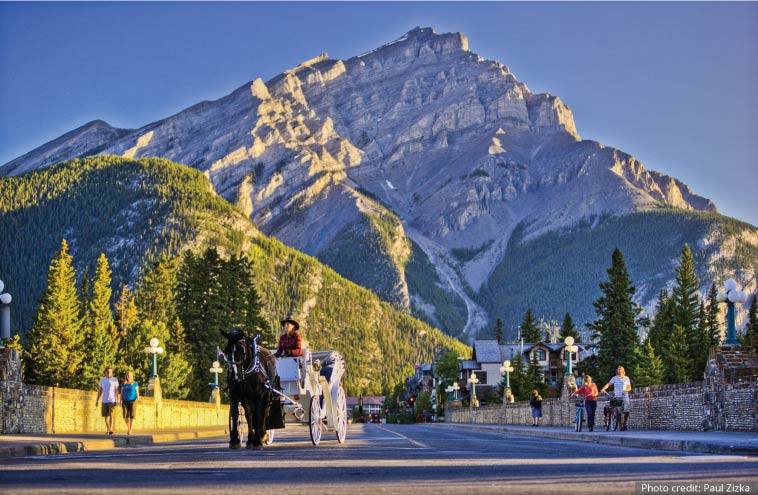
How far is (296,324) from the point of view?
2278cm

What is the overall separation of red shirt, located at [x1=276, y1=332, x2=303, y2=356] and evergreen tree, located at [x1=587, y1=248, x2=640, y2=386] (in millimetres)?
64955

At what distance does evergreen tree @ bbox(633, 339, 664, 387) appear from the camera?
282ft

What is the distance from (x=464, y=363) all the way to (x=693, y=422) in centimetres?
11381

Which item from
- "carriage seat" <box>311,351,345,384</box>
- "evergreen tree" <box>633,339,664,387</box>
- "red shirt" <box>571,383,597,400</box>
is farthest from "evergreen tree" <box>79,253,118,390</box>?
"carriage seat" <box>311,351,345,384</box>

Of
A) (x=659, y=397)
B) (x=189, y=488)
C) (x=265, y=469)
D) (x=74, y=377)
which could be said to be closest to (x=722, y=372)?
(x=659, y=397)


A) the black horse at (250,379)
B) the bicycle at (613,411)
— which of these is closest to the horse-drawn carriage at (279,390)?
the black horse at (250,379)

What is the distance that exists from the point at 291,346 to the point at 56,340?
66.4 m

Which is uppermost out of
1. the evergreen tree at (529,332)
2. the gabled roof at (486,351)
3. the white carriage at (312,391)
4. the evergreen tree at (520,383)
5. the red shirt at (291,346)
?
the evergreen tree at (529,332)

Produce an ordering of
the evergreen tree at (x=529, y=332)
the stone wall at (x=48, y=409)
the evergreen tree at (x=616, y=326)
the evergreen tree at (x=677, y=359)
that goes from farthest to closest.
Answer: the evergreen tree at (x=529, y=332), the evergreen tree at (x=677, y=359), the evergreen tree at (x=616, y=326), the stone wall at (x=48, y=409)

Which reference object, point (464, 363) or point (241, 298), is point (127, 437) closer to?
point (241, 298)

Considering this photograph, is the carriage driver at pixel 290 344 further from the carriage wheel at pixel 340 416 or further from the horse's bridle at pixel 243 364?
the carriage wheel at pixel 340 416

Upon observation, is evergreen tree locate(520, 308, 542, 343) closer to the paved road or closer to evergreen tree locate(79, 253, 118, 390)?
evergreen tree locate(79, 253, 118, 390)

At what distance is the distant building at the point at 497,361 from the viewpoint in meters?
139

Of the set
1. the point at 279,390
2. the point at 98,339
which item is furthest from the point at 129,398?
the point at 98,339
